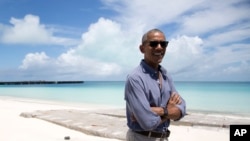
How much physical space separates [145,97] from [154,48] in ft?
1.50

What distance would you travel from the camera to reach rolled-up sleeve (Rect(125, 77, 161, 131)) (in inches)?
93.9

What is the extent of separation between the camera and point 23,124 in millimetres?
9578

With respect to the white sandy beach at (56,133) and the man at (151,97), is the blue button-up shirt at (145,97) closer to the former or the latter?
the man at (151,97)

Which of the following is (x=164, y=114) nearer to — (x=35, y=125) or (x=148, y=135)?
(x=148, y=135)

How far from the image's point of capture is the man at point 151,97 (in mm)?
2414

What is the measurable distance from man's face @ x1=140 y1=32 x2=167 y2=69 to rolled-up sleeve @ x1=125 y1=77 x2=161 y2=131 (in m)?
0.27

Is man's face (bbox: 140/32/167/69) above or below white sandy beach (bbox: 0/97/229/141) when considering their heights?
above

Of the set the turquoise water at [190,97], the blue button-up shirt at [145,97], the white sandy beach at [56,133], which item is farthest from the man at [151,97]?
the turquoise water at [190,97]

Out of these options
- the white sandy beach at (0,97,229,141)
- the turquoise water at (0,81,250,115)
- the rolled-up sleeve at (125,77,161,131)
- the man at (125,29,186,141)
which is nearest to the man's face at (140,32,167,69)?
the man at (125,29,186,141)

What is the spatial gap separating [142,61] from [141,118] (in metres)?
0.53

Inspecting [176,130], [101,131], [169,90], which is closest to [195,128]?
[176,130]

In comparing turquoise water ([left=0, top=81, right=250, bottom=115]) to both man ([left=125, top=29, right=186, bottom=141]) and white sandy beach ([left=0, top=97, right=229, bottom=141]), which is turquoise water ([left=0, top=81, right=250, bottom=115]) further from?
man ([left=125, top=29, right=186, bottom=141])

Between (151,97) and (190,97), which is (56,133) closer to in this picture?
A: (151,97)

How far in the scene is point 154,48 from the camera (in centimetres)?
263
